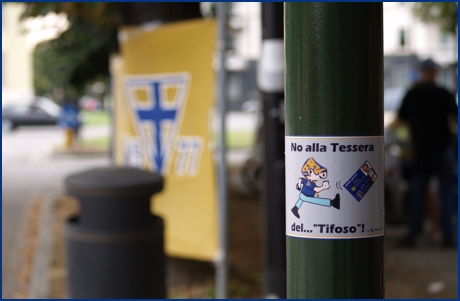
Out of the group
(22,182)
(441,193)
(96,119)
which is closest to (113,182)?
(441,193)

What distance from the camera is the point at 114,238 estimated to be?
418 cm

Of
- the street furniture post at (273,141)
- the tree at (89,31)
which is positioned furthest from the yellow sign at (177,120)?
the street furniture post at (273,141)

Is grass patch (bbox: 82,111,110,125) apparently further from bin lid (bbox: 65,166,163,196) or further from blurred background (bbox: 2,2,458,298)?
bin lid (bbox: 65,166,163,196)

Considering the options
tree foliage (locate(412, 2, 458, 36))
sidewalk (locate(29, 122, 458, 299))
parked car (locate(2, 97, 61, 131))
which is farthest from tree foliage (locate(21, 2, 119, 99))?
parked car (locate(2, 97, 61, 131))

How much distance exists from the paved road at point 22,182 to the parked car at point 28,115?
6394 millimetres

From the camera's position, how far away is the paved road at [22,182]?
7913 mm

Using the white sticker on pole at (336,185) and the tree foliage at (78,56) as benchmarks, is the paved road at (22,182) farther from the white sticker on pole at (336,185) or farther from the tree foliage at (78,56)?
the white sticker on pole at (336,185)

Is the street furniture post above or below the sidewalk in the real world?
above

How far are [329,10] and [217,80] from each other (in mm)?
3512

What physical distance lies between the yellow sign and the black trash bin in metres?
1.48

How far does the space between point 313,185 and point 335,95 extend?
0.29 m

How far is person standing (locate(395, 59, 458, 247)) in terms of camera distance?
714 cm

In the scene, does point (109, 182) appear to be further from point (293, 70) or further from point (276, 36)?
point (293, 70)

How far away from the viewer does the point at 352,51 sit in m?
2.20
